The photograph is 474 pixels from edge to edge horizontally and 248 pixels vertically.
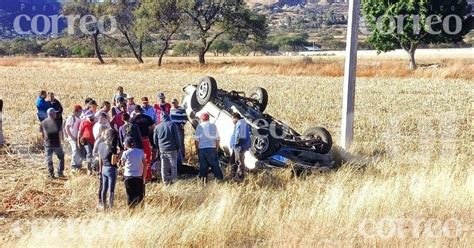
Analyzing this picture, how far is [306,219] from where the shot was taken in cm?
671

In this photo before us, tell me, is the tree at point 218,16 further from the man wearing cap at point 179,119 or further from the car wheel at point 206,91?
the man wearing cap at point 179,119

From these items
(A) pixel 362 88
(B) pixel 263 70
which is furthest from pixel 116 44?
(A) pixel 362 88

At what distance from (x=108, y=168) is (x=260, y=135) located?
298 cm

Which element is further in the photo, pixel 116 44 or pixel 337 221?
pixel 116 44

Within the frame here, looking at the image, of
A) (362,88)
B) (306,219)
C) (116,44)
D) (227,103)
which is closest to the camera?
(306,219)

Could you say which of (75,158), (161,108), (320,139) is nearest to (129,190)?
(75,158)

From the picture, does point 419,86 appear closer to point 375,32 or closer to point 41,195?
point 375,32

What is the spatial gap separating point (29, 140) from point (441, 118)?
1087 centimetres

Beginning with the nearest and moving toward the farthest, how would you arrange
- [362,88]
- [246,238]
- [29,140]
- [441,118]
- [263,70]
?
[246,238]
[29,140]
[441,118]
[362,88]
[263,70]

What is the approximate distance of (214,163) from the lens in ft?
33.3

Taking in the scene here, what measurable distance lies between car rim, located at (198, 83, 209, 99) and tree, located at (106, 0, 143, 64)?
1600 inches

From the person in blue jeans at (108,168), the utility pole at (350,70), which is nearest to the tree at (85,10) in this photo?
the utility pole at (350,70)

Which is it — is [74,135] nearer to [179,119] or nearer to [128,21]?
[179,119]

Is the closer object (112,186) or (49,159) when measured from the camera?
(112,186)
